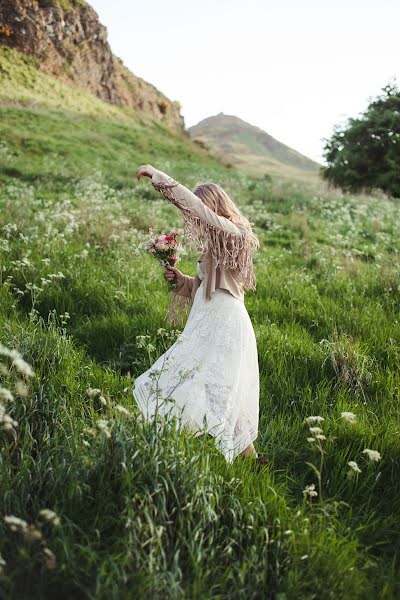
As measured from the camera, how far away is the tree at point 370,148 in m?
29.5

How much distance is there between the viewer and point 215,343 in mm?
3520

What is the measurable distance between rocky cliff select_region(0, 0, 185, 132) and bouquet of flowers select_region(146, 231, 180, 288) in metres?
39.9

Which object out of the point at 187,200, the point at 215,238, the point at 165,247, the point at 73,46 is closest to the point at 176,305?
the point at 165,247

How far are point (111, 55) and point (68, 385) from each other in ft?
168

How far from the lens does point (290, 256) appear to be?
936cm

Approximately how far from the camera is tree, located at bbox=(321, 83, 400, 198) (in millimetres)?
29503

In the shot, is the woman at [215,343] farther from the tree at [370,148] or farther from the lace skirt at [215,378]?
the tree at [370,148]

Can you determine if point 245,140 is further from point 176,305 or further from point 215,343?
point 215,343

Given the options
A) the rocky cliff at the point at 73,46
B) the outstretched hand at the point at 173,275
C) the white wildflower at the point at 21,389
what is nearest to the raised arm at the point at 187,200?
the outstretched hand at the point at 173,275

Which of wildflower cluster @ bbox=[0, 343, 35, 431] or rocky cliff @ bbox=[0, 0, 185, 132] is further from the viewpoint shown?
rocky cliff @ bbox=[0, 0, 185, 132]

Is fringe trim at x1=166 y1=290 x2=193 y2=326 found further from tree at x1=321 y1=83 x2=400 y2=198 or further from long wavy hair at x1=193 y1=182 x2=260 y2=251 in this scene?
tree at x1=321 y1=83 x2=400 y2=198

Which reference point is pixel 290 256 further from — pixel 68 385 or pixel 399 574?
pixel 399 574

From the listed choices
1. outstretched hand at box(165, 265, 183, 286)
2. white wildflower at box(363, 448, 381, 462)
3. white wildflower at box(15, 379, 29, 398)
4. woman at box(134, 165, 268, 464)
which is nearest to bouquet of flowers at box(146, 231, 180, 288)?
outstretched hand at box(165, 265, 183, 286)

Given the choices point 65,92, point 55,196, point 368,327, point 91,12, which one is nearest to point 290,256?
point 368,327
